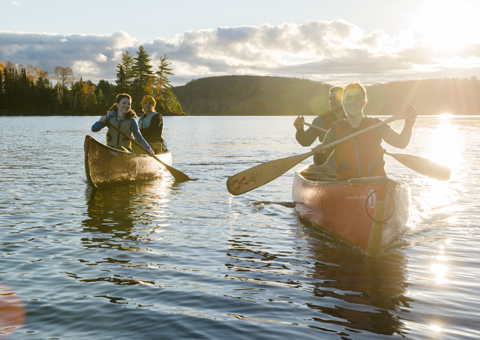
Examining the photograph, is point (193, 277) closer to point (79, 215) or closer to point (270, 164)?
point (270, 164)

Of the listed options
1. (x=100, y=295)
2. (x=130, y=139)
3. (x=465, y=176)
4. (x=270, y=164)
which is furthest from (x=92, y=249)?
(x=465, y=176)

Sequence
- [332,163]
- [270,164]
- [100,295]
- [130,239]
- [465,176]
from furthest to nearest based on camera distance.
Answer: [465,176] → [332,163] → [270,164] → [130,239] → [100,295]

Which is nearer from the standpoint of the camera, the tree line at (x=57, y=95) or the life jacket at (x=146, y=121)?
the life jacket at (x=146, y=121)

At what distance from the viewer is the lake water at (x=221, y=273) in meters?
4.27

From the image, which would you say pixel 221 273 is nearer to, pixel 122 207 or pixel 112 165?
pixel 122 207

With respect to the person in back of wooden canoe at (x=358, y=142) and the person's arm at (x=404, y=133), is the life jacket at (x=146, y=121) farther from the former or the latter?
the person's arm at (x=404, y=133)

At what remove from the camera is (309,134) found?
28.9 feet

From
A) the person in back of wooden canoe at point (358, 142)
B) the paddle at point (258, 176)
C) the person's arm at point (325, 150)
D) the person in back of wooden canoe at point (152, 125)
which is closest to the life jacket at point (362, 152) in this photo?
the person in back of wooden canoe at point (358, 142)

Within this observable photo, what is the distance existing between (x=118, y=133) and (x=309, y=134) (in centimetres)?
533

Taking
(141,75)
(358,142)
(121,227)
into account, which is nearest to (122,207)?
(121,227)

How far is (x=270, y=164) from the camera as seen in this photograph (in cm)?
835

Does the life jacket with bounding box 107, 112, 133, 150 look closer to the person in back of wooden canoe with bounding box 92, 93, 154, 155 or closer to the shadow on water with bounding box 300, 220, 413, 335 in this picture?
the person in back of wooden canoe with bounding box 92, 93, 154, 155

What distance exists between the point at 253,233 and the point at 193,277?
91.5 inches

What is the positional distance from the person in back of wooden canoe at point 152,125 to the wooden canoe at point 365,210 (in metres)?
7.38
